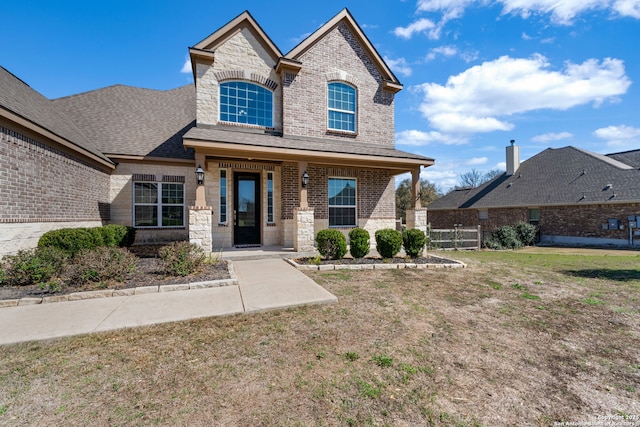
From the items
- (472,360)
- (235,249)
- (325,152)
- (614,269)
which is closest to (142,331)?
(472,360)

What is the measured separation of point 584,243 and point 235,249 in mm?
21034

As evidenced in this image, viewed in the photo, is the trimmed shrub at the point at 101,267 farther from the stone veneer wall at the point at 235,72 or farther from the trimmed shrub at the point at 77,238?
the stone veneer wall at the point at 235,72

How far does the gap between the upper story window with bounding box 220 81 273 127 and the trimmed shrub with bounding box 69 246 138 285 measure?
20.7 feet

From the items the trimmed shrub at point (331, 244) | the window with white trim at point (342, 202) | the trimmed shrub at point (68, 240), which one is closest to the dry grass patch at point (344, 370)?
the trimmed shrub at point (331, 244)

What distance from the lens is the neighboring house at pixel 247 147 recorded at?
28.7ft

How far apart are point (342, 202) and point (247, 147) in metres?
4.80

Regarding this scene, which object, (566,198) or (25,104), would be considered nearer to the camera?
(25,104)

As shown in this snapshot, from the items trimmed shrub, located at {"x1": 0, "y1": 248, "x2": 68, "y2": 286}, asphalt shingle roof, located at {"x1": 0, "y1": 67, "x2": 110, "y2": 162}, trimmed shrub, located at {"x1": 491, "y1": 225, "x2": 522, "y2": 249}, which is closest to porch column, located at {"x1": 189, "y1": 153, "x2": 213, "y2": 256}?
trimmed shrub, located at {"x1": 0, "y1": 248, "x2": 68, "y2": 286}

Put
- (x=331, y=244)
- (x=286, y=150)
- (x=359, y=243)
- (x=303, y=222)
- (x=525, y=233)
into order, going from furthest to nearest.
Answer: (x=525, y=233) → (x=303, y=222) → (x=286, y=150) → (x=359, y=243) → (x=331, y=244)

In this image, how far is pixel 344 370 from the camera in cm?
273

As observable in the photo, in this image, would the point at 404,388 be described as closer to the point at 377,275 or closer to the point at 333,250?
the point at 377,275

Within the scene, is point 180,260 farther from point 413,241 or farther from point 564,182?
point 564,182

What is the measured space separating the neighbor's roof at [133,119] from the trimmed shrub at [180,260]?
577 centimetres

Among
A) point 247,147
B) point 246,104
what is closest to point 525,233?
point 247,147
